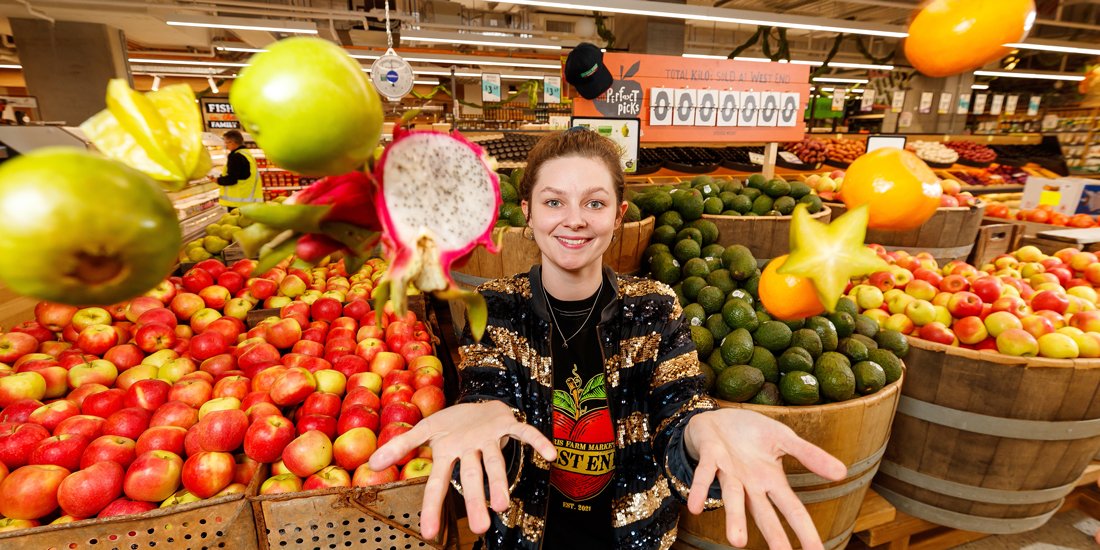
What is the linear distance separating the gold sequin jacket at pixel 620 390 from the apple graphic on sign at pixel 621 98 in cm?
201

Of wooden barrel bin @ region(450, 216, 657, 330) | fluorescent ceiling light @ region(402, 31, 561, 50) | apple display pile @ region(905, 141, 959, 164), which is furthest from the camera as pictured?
fluorescent ceiling light @ region(402, 31, 561, 50)

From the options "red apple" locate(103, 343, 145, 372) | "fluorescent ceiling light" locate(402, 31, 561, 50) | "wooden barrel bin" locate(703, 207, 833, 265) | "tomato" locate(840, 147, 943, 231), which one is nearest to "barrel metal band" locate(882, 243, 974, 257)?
"wooden barrel bin" locate(703, 207, 833, 265)

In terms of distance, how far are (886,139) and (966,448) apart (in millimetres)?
3067

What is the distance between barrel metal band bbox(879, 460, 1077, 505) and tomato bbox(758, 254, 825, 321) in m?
1.45

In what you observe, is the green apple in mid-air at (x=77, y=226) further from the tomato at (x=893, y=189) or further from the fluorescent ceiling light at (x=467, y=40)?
the fluorescent ceiling light at (x=467, y=40)

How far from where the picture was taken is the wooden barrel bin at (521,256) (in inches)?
82.2

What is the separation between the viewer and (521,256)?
2113 millimetres

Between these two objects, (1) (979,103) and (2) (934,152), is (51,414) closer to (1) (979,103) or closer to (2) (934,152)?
(2) (934,152)

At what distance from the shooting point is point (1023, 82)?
1373 centimetres

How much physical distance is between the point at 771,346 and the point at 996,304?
114 centimetres

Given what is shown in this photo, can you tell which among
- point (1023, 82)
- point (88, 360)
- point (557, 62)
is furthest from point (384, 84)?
point (1023, 82)

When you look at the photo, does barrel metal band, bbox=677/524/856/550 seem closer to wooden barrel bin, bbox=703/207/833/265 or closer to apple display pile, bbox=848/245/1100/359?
apple display pile, bbox=848/245/1100/359

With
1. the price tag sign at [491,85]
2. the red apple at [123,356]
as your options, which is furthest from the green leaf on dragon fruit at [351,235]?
the price tag sign at [491,85]

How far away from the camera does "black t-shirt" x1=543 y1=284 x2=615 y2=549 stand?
54.0 inches
